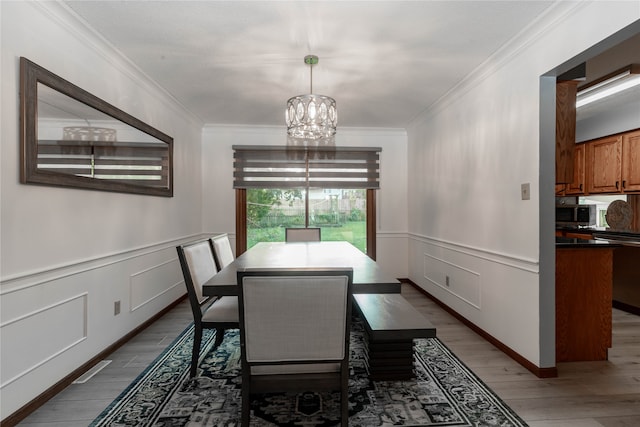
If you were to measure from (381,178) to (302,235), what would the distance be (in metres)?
1.71

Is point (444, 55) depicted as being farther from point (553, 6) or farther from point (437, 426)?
point (437, 426)

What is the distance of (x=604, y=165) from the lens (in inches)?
167

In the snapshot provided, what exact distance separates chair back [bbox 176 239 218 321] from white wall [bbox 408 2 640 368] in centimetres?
228

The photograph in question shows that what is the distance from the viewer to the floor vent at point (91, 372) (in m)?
2.15

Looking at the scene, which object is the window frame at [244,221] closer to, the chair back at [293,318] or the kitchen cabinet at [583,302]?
the kitchen cabinet at [583,302]

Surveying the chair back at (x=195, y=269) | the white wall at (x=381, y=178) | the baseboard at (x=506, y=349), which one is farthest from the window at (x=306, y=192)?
the chair back at (x=195, y=269)

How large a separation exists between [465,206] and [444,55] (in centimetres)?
143

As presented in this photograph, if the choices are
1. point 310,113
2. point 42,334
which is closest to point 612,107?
point 310,113

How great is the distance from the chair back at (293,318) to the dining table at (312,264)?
0.50ft

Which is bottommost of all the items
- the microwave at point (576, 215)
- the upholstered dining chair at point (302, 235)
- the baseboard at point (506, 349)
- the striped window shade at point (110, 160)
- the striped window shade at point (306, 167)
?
the baseboard at point (506, 349)

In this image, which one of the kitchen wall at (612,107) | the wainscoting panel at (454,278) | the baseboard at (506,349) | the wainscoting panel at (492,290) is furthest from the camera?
the wainscoting panel at (454,278)

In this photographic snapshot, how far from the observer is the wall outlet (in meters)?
2.34

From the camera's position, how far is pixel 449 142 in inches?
142

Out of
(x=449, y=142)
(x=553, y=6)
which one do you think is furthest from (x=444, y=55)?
(x=449, y=142)
